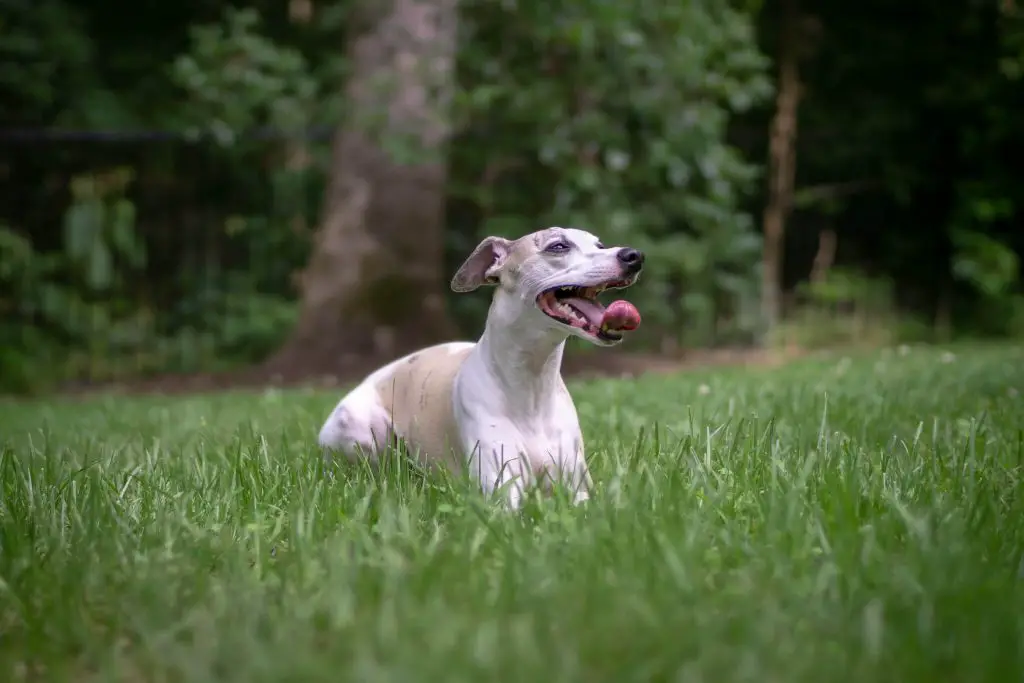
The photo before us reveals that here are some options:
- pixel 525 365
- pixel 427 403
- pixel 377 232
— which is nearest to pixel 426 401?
pixel 427 403

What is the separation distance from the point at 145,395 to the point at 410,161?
2.80 m

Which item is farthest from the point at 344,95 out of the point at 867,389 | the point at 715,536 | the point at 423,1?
the point at 715,536

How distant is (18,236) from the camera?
30.2 ft

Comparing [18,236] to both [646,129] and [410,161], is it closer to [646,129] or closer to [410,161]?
[410,161]

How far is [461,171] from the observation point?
8.69m

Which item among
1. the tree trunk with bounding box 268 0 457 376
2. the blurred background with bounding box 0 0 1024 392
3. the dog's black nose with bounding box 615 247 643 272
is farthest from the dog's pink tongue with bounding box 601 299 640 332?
the tree trunk with bounding box 268 0 457 376

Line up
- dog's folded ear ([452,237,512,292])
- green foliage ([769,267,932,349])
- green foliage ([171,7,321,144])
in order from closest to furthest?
dog's folded ear ([452,237,512,292]) < green foliage ([171,7,321,144]) < green foliage ([769,267,932,349])

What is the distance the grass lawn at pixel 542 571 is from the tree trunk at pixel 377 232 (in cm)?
436

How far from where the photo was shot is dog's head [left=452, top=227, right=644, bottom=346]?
2662 mm

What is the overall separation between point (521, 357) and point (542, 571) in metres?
1.03

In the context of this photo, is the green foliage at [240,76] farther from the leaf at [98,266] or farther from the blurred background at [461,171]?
the leaf at [98,266]

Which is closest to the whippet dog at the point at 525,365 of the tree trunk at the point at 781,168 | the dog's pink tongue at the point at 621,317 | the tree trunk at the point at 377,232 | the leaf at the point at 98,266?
the dog's pink tongue at the point at 621,317

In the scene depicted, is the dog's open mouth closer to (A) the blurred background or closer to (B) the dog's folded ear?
(B) the dog's folded ear

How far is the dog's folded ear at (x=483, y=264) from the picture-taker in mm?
3025
